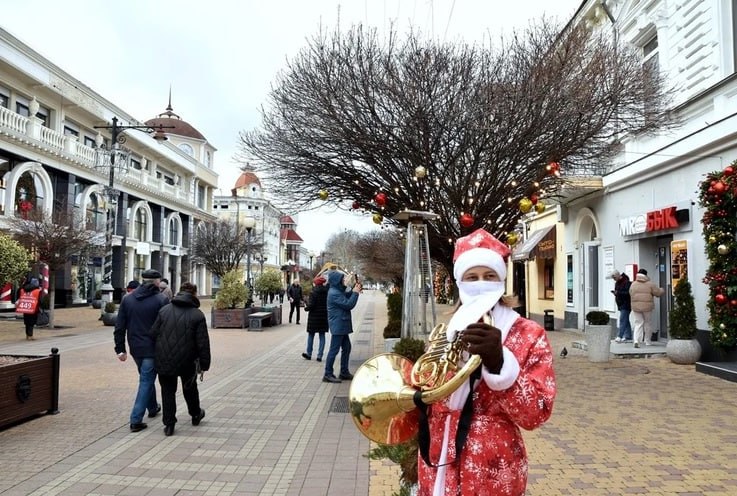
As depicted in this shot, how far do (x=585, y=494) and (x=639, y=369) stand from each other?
6761 millimetres

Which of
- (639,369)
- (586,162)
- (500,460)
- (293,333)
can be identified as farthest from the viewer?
(293,333)

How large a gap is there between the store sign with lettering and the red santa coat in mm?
11076

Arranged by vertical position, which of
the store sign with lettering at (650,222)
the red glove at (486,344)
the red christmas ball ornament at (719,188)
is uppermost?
the red christmas ball ornament at (719,188)

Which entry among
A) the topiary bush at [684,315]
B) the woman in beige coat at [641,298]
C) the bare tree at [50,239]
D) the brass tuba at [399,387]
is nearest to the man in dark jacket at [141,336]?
the brass tuba at [399,387]

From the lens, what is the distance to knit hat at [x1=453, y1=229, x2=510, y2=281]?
2.23 meters

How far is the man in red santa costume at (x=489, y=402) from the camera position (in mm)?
2021

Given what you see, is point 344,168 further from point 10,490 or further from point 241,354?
point 10,490

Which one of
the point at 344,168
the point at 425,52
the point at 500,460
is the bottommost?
the point at 500,460

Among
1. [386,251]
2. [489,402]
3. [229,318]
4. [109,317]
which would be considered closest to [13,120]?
[109,317]

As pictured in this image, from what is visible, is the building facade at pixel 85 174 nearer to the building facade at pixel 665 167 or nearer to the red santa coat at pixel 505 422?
the building facade at pixel 665 167

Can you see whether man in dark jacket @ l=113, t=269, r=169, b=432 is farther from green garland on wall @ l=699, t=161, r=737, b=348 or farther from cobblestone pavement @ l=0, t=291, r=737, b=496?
green garland on wall @ l=699, t=161, r=737, b=348

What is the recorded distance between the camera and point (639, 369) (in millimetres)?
10102

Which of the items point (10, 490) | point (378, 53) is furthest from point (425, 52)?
point (10, 490)

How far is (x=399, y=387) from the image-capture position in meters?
2.18
